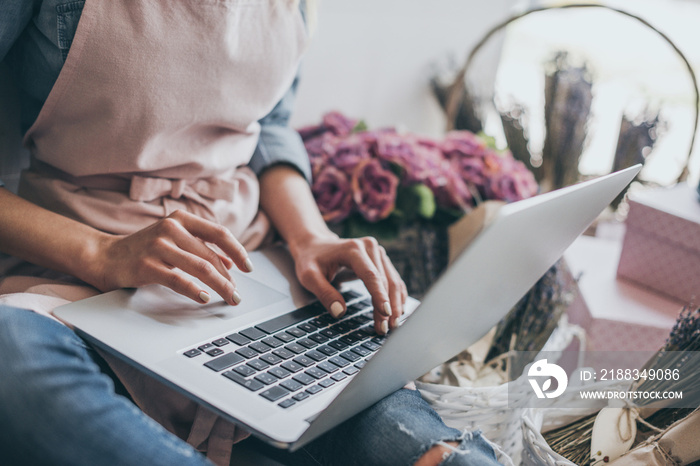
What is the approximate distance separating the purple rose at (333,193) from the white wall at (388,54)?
629 millimetres

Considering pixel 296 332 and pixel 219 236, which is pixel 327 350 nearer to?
pixel 296 332

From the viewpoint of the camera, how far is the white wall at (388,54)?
176cm

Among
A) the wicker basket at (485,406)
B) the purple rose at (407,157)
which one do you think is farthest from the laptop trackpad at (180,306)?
the purple rose at (407,157)

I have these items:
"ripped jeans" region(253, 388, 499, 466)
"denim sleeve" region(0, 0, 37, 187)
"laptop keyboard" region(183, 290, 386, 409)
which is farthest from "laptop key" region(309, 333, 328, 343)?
"denim sleeve" region(0, 0, 37, 187)

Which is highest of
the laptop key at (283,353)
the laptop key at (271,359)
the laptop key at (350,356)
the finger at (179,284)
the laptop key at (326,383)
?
the finger at (179,284)

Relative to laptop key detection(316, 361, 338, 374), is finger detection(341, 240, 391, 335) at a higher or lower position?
higher

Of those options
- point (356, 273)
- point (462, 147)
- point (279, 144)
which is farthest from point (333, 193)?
point (356, 273)

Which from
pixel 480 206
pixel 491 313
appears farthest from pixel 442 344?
pixel 480 206

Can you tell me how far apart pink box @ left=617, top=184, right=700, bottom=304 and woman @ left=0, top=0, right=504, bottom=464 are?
74cm

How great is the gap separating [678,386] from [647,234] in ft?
1.64

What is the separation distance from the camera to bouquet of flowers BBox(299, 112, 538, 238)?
1.22 metres

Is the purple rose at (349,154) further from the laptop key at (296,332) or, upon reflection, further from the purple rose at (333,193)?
the laptop key at (296,332)

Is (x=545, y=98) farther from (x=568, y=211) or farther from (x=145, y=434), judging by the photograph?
(x=145, y=434)

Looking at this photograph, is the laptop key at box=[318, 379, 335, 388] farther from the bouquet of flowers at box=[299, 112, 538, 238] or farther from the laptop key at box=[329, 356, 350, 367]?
the bouquet of flowers at box=[299, 112, 538, 238]
